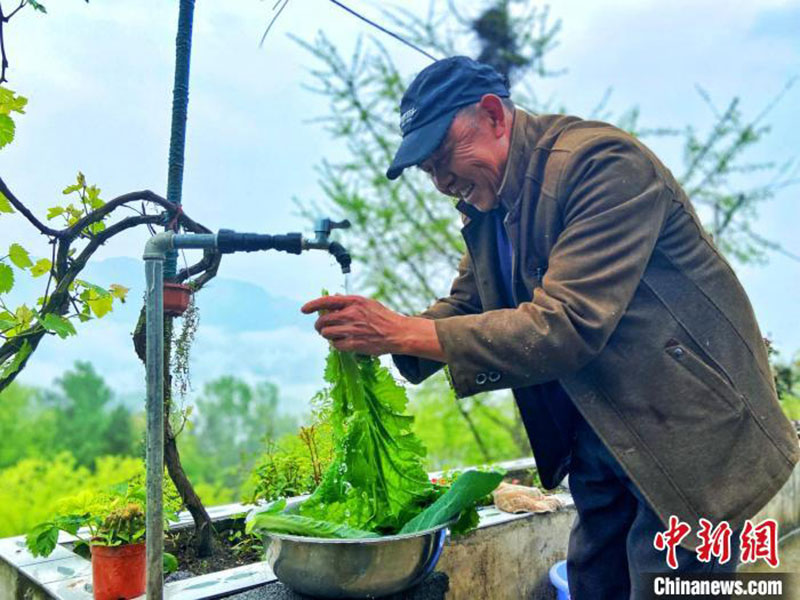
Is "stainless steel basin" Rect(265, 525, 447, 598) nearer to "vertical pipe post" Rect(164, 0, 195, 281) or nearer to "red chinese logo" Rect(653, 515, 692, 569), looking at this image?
"red chinese logo" Rect(653, 515, 692, 569)

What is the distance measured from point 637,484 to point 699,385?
31cm

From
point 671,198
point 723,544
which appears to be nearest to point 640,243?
point 671,198

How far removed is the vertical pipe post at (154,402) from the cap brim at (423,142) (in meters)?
0.74

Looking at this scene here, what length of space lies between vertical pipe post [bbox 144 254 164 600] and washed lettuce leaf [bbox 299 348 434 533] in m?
0.50

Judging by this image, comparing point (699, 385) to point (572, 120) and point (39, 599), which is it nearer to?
point (572, 120)

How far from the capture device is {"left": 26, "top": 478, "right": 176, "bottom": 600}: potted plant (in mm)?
2061

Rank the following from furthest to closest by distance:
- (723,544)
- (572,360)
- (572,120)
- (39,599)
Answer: (39,599)
(572,120)
(723,544)
(572,360)

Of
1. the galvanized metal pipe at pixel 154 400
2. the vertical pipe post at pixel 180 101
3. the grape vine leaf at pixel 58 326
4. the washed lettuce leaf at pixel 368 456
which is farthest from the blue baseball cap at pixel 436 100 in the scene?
the grape vine leaf at pixel 58 326

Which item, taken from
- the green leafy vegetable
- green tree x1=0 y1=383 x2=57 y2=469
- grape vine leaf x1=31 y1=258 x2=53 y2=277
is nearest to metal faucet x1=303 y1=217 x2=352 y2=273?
the green leafy vegetable

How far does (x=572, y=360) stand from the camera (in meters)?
1.61

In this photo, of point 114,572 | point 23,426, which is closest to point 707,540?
point 114,572

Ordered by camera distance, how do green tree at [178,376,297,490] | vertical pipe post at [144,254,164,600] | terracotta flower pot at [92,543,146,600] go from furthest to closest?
green tree at [178,376,297,490] < terracotta flower pot at [92,543,146,600] < vertical pipe post at [144,254,164,600]

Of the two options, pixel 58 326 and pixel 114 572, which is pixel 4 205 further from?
pixel 114 572

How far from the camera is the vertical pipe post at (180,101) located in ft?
7.58
